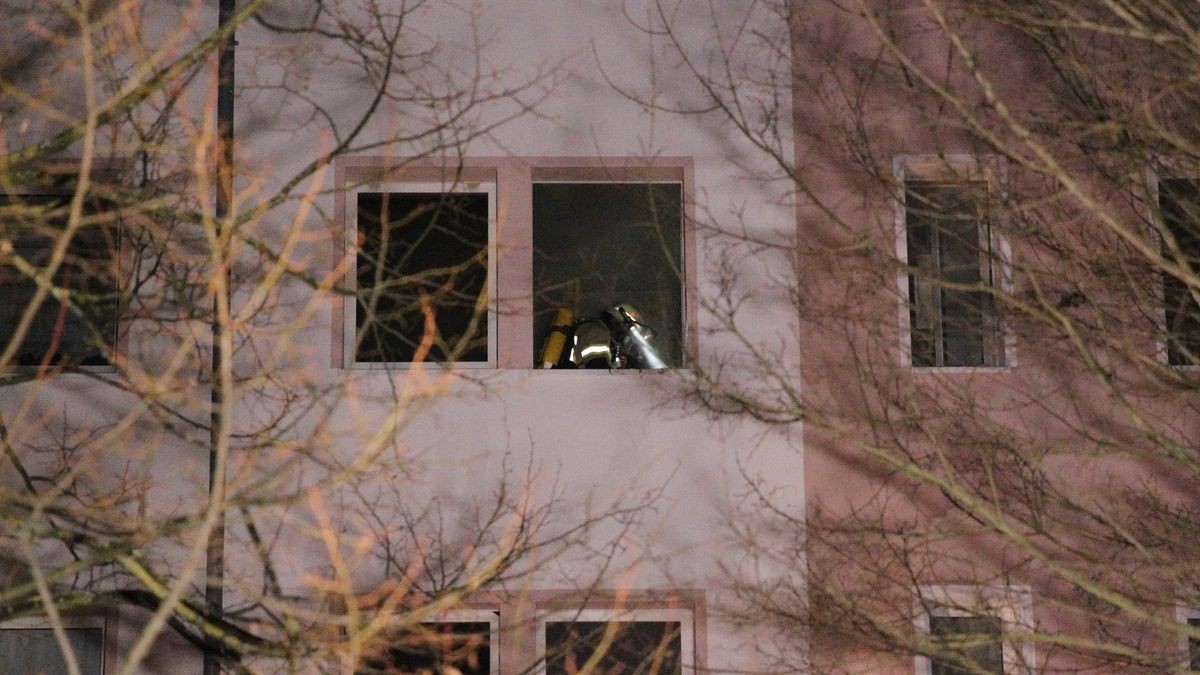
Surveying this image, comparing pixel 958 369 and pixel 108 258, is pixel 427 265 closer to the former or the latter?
pixel 108 258

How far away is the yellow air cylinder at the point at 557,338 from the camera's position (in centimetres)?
773

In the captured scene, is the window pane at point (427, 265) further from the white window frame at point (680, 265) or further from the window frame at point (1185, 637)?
the window frame at point (1185, 637)

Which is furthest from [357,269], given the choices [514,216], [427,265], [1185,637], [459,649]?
[1185,637]

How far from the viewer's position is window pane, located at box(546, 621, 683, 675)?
744 cm

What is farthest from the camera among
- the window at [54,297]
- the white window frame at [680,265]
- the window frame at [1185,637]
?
the white window frame at [680,265]

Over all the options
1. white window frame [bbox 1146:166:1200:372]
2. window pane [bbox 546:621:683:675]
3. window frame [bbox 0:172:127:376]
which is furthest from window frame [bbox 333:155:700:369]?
white window frame [bbox 1146:166:1200:372]

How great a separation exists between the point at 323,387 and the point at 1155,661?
4169mm

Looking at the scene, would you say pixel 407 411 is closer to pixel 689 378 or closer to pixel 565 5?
pixel 689 378

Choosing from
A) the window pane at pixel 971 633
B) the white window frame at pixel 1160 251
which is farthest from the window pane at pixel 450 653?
the white window frame at pixel 1160 251

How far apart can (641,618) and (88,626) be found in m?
2.85

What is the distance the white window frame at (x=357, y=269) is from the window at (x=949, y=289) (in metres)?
2.24

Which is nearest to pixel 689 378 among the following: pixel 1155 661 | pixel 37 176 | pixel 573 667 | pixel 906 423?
pixel 906 423

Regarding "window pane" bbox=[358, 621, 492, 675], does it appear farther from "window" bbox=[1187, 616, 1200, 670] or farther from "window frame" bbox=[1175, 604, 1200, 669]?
"window" bbox=[1187, 616, 1200, 670]

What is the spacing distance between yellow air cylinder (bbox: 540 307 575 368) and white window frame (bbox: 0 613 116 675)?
8.63 ft
